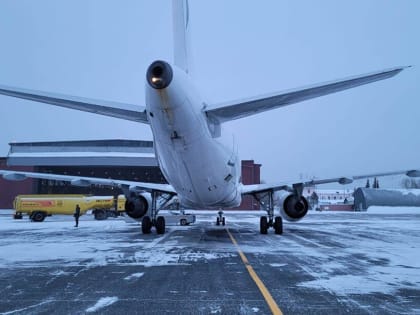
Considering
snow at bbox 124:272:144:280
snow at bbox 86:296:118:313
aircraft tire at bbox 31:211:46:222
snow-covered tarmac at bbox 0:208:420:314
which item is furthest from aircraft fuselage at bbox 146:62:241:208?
aircraft tire at bbox 31:211:46:222

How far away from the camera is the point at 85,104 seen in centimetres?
1091

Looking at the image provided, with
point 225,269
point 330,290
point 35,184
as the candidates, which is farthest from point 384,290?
point 35,184

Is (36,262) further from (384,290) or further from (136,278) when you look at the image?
(384,290)

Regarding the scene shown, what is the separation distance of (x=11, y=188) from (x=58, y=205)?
30342 millimetres

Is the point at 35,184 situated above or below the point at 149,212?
above

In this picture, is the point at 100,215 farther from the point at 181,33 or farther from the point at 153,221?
the point at 181,33

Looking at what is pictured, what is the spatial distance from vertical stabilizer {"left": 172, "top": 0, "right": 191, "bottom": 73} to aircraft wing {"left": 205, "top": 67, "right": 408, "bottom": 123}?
3316mm

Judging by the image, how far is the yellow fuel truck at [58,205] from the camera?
42.3 meters

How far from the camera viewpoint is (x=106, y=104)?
37.1 feet

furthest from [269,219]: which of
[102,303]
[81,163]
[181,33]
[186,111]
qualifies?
[81,163]

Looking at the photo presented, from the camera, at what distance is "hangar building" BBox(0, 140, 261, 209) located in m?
66.4

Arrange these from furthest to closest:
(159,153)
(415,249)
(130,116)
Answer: (415,249) → (159,153) → (130,116)

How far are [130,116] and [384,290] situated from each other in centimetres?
804

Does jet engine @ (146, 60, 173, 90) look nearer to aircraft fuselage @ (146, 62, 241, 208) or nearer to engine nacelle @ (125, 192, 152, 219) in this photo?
aircraft fuselage @ (146, 62, 241, 208)
